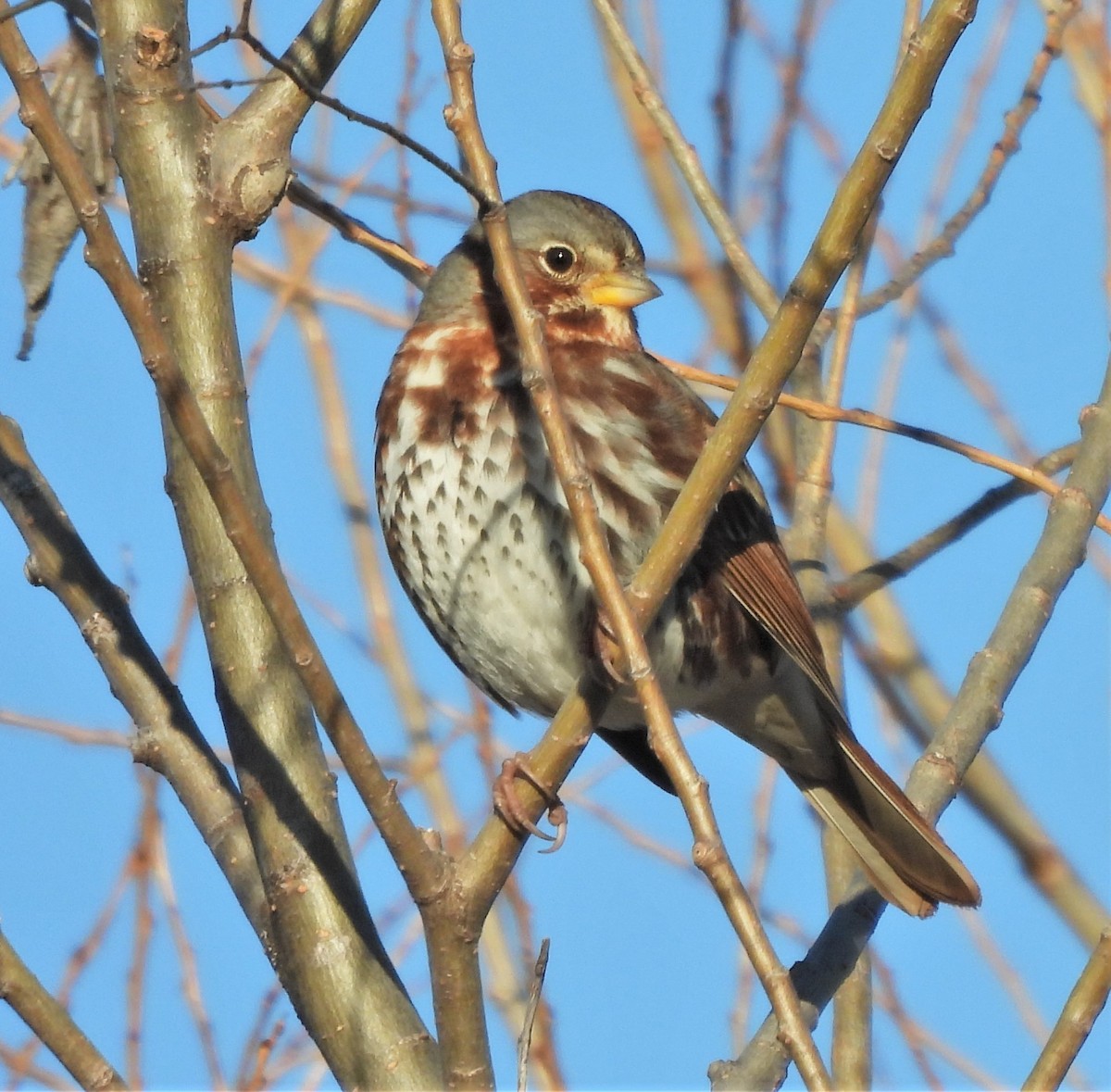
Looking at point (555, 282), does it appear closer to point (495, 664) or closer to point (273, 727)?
point (495, 664)

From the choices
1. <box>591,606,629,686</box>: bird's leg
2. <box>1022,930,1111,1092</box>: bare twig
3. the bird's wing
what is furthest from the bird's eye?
<box>1022,930,1111,1092</box>: bare twig

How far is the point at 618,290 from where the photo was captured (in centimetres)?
466

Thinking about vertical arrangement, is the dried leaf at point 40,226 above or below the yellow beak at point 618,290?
below

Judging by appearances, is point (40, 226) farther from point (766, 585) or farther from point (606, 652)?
point (766, 585)

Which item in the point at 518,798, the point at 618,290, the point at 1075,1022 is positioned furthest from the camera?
the point at 618,290

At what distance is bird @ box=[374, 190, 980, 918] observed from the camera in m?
4.12

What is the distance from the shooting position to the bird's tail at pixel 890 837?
4.24 m

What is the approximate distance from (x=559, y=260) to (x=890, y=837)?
1.76m

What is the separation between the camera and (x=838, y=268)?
8.51 ft

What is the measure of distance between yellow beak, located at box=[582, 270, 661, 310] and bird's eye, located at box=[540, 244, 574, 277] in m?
0.07

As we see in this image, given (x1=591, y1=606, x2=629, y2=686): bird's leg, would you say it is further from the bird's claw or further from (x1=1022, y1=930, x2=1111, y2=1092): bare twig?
(x1=1022, y1=930, x2=1111, y2=1092): bare twig

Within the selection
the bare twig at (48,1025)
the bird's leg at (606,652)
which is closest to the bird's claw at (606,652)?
the bird's leg at (606,652)

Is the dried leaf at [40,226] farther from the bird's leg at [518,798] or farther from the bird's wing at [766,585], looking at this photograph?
the bird's wing at [766,585]

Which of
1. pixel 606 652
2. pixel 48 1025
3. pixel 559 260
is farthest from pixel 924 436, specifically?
pixel 48 1025
